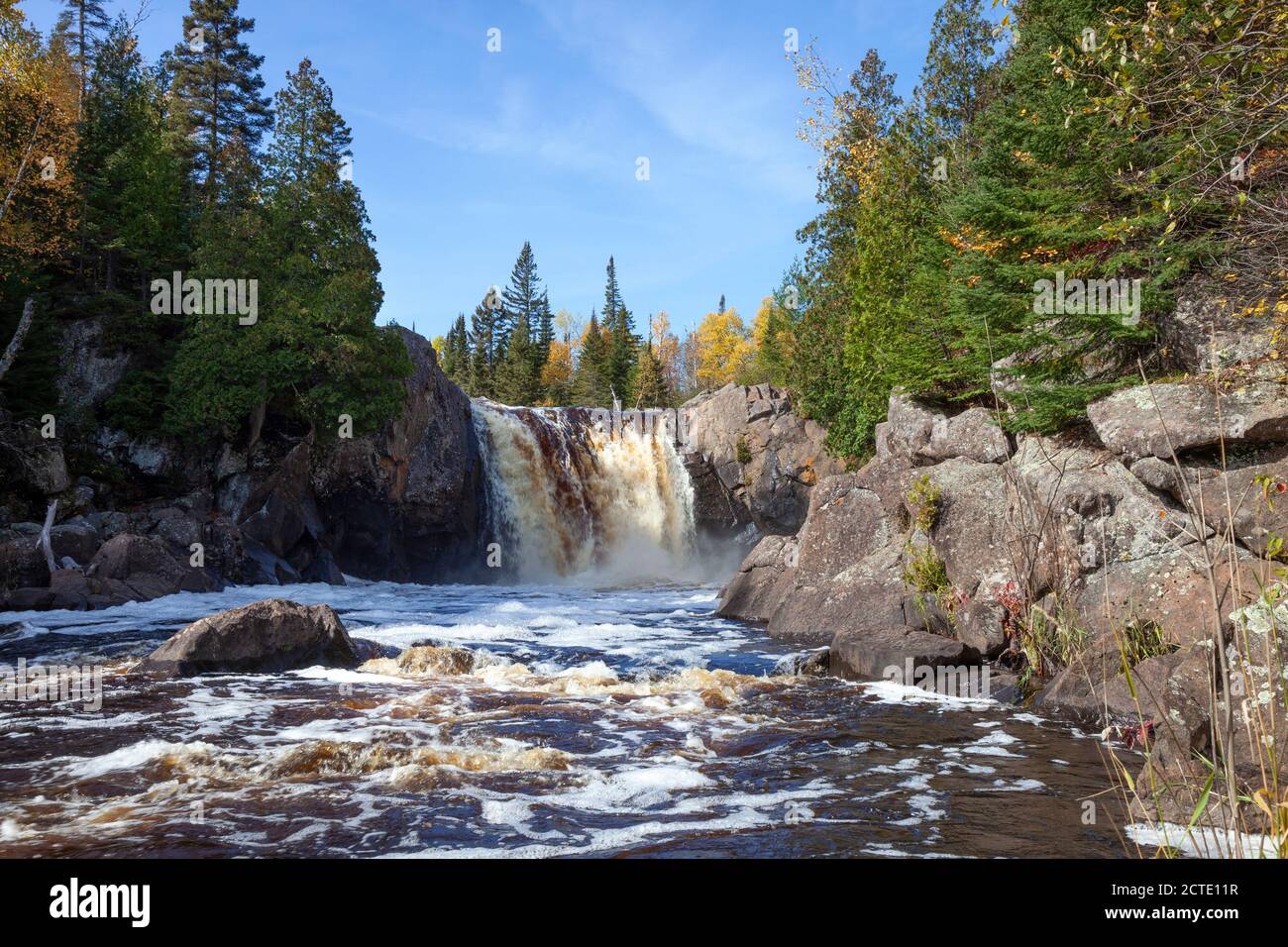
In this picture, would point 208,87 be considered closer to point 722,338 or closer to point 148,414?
point 148,414

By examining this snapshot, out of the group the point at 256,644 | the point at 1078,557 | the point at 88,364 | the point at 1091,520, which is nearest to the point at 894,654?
the point at 1078,557

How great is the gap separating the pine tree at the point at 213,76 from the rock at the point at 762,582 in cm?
3348

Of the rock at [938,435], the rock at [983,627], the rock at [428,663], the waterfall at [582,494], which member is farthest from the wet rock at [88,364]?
the rock at [983,627]

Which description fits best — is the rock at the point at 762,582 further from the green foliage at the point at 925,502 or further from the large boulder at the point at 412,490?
the large boulder at the point at 412,490

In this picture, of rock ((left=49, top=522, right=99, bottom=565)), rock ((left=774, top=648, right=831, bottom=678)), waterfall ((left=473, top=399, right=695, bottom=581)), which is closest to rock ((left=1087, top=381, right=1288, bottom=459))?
rock ((left=774, top=648, right=831, bottom=678))

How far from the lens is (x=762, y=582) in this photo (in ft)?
60.4

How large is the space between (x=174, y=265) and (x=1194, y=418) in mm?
29096

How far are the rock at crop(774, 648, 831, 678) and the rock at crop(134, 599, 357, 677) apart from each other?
21.1 feet

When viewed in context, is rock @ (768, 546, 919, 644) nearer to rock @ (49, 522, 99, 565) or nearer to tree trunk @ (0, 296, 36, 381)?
rock @ (49, 522, 99, 565)

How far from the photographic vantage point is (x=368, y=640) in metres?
12.8

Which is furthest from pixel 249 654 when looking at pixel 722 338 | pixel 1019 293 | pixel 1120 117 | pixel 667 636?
pixel 722 338

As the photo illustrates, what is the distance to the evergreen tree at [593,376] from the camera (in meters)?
58.4
